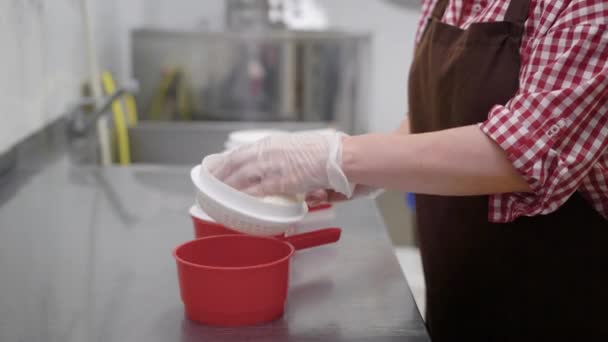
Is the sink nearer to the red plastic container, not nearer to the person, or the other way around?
the person

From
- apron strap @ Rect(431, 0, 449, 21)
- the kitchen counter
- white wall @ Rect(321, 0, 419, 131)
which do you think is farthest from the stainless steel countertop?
white wall @ Rect(321, 0, 419, 131)

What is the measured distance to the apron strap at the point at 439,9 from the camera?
3.86ft

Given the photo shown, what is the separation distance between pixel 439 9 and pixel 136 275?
683 millimetres

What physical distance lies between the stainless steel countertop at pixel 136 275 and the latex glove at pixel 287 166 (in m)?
0.18

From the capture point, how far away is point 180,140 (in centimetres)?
212

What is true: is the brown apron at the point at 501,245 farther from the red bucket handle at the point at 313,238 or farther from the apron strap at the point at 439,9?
the red bucket handle at the point at 313,238

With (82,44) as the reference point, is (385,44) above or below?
below

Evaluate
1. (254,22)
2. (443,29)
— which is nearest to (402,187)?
(443,29)

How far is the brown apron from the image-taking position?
982 millimetres

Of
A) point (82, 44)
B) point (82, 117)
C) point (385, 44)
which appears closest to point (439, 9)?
point (82, 117)

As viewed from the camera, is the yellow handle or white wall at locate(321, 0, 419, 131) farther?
white wall at locate(321, 0, 419, 131)

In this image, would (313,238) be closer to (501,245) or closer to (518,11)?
(501,245)

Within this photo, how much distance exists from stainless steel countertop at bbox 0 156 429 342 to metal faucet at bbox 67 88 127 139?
0.27 meters

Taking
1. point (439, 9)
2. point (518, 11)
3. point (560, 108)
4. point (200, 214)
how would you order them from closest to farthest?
point (560, 108), point (518, 11), point (200, 214), point (439, 9)
